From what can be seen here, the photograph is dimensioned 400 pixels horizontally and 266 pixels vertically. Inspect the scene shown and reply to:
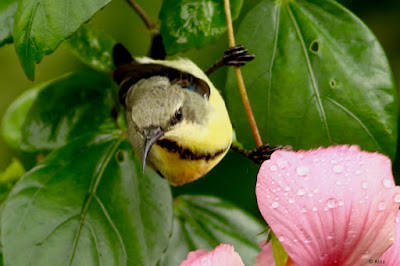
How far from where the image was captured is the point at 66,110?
1.08 metres

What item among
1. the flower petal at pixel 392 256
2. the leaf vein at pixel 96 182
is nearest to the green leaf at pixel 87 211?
the leaf vein at pixel 96 182

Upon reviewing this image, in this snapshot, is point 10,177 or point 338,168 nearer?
point 338,168

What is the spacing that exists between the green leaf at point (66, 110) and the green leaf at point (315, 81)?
277 mm

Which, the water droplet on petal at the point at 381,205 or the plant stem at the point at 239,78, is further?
the plant stem at the point at 239,78

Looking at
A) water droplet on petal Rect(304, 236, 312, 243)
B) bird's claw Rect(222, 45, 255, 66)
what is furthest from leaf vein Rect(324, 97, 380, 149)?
water droplet on petal Rect(304, 236, 312, 243)

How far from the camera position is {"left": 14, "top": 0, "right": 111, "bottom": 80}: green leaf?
0.70 meters

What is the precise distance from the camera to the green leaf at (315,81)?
2.83 ft

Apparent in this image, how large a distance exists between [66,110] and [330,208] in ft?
2.07

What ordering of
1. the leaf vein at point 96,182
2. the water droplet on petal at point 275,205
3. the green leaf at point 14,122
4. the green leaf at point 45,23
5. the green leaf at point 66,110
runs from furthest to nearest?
the green leaf at point 14,122
the green leaf at point 66,110
the leaf vein at point 96,182
the green leaf at point 45,23
the water droplet on petal at point 275,205

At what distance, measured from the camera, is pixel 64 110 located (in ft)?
3.53

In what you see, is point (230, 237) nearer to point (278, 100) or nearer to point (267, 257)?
point (278, 100)

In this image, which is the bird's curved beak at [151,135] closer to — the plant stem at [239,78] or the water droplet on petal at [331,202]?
the plant stem at [239,78]

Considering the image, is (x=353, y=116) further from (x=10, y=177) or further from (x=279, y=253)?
(x=10, y=177)

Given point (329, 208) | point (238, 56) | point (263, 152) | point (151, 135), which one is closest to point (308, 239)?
point (329, 208)
